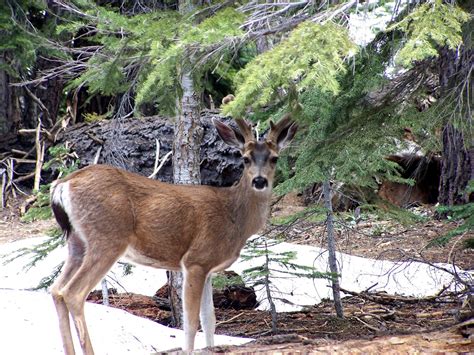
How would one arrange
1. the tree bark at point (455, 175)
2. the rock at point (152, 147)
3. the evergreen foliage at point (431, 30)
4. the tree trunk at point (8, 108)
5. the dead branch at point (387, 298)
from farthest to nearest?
the tree trunk at point (8, 108) → the rock at point (152, 147) → the tree bark at point (455, 175) → the dead branch at point (387, 298) → the evergreen foliage at point (431, 30)

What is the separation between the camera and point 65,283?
581 cm

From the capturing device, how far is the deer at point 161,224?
5.77 metres

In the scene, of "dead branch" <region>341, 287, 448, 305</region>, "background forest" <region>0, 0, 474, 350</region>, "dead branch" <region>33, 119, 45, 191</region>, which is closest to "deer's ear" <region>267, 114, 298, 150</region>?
"background forest" <region>0, 0, 474, 350</region>

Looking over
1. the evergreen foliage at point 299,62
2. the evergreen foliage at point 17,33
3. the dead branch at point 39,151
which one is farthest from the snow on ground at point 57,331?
the dead branch at point 39,151

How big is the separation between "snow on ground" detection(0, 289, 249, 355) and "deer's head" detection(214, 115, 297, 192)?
1701 mm

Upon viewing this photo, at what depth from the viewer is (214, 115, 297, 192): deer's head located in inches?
261

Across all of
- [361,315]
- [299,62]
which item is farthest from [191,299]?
[361,315]

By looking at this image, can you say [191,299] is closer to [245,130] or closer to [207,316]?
[207,316]

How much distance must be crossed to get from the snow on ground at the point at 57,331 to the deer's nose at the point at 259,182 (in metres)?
1.64

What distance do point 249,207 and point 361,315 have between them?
2.85 m

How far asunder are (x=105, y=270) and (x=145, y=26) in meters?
2.03

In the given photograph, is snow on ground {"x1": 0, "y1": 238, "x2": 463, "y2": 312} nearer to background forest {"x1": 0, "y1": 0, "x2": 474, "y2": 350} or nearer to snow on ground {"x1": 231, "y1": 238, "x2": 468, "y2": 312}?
snow on ground {"x1": 231, "y1": 238, "x2": 468, "y2": 312}

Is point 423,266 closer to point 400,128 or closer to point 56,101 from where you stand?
point 400,128

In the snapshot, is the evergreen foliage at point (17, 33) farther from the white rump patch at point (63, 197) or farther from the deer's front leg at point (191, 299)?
the deer's front leg at point (191, 299)
